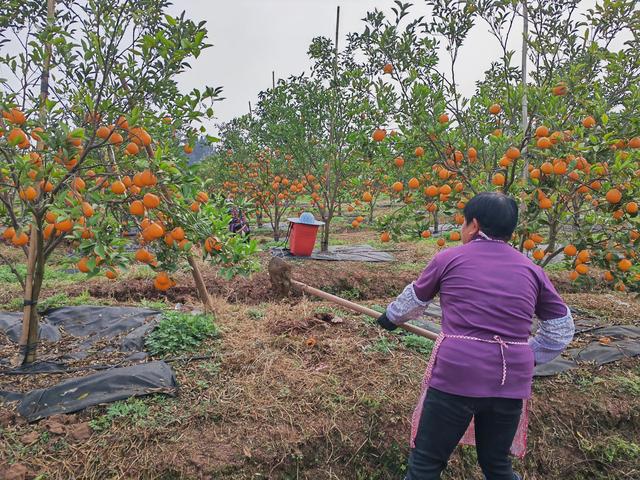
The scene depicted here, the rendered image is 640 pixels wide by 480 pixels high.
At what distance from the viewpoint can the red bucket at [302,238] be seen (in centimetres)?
798

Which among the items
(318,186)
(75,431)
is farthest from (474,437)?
(318,186)

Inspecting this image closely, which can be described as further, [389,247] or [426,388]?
[389,247]

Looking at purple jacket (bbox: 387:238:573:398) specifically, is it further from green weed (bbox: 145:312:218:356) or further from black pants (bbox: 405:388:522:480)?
green weed (bbox: 145:312:218:356)

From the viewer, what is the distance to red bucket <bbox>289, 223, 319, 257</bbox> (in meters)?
7.98

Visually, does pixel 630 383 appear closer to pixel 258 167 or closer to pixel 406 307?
pixel 406 307

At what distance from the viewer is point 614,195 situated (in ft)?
10.1

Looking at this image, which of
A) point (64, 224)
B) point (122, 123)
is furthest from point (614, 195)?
point (64, 224)

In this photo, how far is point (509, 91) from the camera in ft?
11.8

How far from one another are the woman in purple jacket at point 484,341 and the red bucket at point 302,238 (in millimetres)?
5817

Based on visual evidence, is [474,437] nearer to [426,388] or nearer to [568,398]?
[426,388]

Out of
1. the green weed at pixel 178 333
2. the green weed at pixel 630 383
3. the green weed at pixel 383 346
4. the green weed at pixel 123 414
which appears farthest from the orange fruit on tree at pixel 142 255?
the green weed at pixel 630 383

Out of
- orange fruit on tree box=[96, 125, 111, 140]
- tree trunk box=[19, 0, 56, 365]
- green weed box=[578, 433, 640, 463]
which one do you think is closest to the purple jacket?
green weed box=[578, 433, 640, 463]

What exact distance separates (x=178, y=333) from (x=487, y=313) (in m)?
2.64

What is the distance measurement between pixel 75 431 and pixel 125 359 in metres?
0.90
